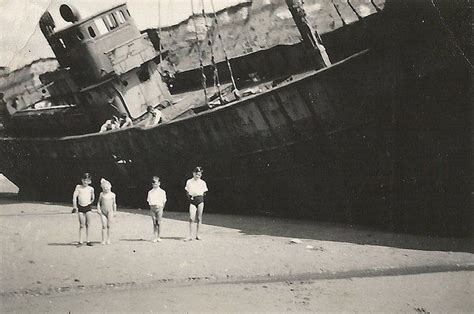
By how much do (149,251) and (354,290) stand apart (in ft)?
11.3

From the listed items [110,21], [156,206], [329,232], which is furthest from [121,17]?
[329,232]

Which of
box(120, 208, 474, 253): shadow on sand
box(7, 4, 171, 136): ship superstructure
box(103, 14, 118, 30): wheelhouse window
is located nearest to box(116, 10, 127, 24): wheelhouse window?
box(7, 4, 171, 136): ship superstructure

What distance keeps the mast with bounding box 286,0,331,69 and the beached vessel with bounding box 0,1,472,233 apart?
0.10 ft

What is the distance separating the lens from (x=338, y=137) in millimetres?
9688

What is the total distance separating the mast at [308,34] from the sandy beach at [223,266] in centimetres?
362

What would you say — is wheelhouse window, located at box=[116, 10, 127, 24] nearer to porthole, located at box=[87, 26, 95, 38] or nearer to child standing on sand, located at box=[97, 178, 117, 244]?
porthole, located at box=[87, 26, 95, 38]

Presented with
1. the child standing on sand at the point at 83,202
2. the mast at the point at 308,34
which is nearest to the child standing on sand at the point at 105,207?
the child standing on sand at the point at 83,202

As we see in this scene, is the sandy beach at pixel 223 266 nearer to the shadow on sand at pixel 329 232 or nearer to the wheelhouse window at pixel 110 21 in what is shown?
the shadow on sand at pixel 329 232

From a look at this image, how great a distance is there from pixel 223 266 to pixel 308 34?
18.6 ft

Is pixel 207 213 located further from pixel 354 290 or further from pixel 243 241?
pixel 354 290

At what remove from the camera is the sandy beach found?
5723 millimetres

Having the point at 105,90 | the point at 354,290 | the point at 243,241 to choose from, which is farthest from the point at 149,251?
the point at 105,90

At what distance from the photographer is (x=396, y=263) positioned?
7.37m

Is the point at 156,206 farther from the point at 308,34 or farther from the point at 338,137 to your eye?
the point at 308,34
